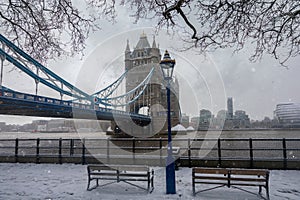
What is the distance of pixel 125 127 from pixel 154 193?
39348 mm

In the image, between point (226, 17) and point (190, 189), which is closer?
point (226, 17)

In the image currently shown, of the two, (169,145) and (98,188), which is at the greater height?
(169,145)

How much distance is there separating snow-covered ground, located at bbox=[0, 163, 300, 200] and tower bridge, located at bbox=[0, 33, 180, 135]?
32.8ft

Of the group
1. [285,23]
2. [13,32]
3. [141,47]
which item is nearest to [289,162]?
[285,23]

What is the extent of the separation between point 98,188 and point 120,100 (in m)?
41.7

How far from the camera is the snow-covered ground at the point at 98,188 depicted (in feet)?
15.8

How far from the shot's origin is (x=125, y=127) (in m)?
44.0

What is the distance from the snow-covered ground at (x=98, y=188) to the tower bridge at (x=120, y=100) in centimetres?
999

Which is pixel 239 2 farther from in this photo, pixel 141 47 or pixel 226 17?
pixel 141 47

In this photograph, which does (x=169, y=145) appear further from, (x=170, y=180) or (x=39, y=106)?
(x=39, y=106)

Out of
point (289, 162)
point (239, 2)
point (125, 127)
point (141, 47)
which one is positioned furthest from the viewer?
point (141, 47)

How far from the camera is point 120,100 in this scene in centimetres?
4675

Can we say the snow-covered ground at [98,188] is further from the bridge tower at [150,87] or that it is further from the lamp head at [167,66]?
the bridge tower at [150,87]

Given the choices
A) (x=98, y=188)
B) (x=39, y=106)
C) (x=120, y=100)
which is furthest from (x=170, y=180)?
(x=120, y=100)
